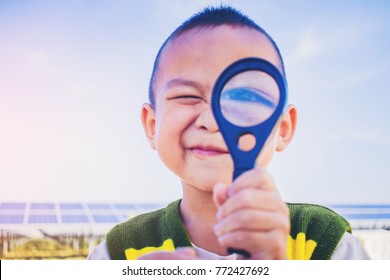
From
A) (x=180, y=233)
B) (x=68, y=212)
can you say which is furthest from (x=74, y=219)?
(x=180, y=233)

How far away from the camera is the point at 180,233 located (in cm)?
133

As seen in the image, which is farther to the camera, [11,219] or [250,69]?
[11,219]

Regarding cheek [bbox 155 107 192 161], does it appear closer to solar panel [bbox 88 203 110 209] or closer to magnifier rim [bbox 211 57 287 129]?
solar panel [bbox 88 203 110 209]

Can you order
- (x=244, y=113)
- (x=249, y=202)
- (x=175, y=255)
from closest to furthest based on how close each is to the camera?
1. (x=249, y=202)
2. (x=244, y=113)
3. (x=175, y=255)

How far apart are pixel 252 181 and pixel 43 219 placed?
778mm

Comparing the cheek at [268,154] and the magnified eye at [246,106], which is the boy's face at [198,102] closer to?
the cheek at [268,154]

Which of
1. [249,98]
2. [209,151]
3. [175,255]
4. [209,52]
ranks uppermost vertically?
[209,52]

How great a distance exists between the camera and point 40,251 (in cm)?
144

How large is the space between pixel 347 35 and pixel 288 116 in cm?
28

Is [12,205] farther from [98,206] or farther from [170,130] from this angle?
[170,130]

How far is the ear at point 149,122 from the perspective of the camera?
140 centimetres

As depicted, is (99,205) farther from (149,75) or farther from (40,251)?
(149,75)
